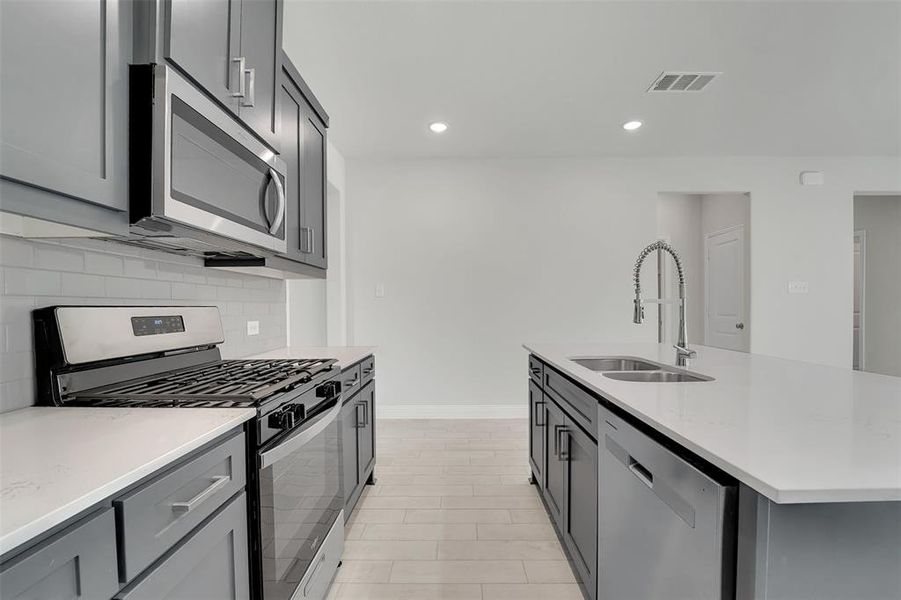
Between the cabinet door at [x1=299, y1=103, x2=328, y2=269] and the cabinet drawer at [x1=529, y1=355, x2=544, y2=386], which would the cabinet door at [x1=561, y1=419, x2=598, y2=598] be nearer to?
the cabinet drawer at [x1=529, y1=355, x2=544, y2=386]

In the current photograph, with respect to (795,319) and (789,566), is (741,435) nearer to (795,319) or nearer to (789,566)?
(789,566)

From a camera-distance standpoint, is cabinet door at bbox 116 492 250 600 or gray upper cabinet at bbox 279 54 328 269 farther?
gray upper cabinet at bbox 279 54 328 269

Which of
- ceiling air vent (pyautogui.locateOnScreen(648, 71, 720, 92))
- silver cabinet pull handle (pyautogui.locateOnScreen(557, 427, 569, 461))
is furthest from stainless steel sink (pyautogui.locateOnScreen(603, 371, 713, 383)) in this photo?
ceiling air vent (pyautogui.locateOnScreen(648, 71, 720, 92))

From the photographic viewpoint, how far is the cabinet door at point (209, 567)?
735 millimetres

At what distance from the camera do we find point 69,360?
3.73ft

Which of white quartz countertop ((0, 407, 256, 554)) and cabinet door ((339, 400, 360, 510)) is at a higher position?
white quartz countertop ((0, 407, 256, 554))

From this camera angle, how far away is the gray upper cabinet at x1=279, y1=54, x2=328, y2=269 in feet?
6.40

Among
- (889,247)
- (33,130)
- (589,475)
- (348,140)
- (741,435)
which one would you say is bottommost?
(589,475)

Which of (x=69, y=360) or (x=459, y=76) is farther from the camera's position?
(x=459, y=76)

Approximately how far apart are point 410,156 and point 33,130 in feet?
12.2

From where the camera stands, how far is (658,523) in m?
0.99

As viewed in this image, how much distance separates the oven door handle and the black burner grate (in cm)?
15

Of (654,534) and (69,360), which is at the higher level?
(69,360)

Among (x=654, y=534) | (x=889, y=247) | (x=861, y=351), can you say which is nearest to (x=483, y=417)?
(x=654, y=534)
